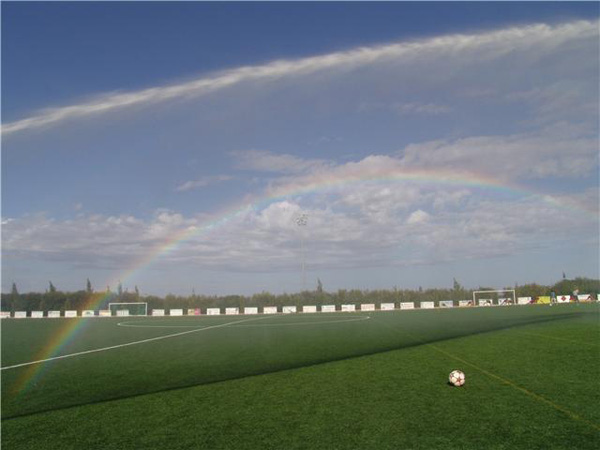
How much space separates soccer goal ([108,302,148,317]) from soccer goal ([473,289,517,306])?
4874 cm

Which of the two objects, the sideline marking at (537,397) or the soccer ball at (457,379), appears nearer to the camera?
the sideline marking at (537,397)

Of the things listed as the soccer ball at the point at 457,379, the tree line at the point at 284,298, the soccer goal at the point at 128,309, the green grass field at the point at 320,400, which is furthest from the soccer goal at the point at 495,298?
the soccer ball at the point at 457,379

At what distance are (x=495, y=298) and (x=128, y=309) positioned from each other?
180 ft

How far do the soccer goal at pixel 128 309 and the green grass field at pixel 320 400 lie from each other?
57.2 meters

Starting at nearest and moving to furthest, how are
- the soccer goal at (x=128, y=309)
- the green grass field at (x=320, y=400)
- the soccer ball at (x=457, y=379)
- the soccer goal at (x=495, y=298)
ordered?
the green grass field at (x=320, y=400), the soccer ball at (x=457, y=379), the soccer goal at (x=495, y=298), the soccer goal at (x=128, y=309)

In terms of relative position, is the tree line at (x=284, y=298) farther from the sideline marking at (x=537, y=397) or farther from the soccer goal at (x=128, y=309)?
the sideline marking at (x=537, y=397)

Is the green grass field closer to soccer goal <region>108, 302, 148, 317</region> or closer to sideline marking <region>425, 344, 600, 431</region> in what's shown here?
sideline marking <region>425, 344, 600, 431</region>

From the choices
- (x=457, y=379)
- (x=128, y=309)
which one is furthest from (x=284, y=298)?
(x=457, y=379)

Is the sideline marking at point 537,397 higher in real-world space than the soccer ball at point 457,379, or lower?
lower

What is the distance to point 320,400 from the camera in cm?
926

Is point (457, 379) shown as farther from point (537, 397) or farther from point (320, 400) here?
point (320, 400)

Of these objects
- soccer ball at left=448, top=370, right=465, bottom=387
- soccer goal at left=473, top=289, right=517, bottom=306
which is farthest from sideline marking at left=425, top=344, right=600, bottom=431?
soccer goal at left=473, top=289, right=517, bottom=306

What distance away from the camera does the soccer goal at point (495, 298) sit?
67.0 meters

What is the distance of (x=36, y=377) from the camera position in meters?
13.2
